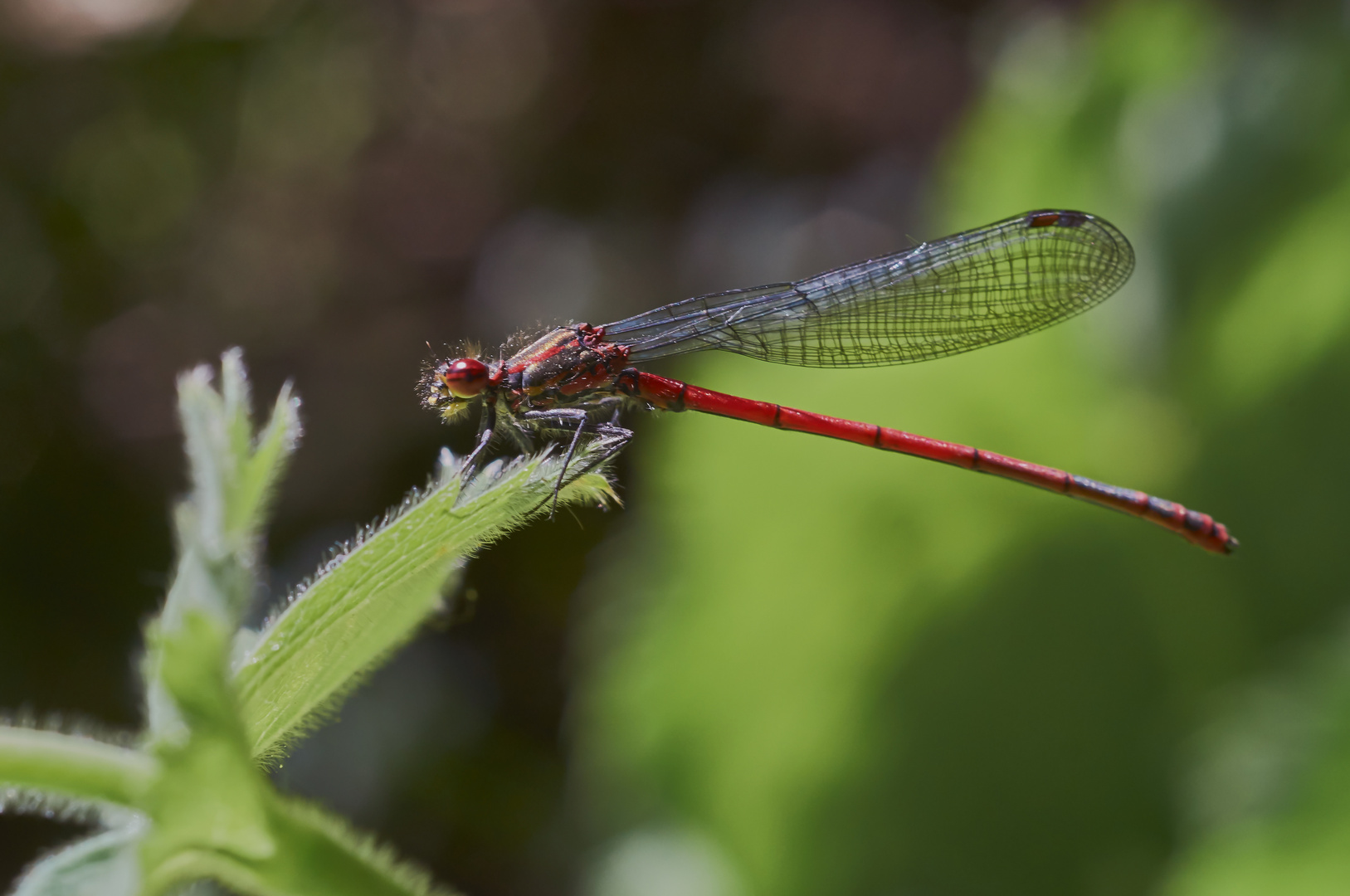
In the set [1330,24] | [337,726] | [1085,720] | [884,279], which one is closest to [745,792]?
[1085,720]

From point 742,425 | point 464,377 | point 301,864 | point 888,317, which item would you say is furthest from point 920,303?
point 301,864

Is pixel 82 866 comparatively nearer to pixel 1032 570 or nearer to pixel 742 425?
pixel 742 425

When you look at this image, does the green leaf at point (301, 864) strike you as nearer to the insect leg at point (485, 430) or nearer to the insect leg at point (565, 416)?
the insect leg at point (485, 430)

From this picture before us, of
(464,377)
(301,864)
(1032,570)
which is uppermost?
(464,377)

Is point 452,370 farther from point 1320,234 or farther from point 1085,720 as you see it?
point 1320,234

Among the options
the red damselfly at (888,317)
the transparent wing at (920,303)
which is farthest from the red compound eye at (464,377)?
the transparent wing at (920,303)

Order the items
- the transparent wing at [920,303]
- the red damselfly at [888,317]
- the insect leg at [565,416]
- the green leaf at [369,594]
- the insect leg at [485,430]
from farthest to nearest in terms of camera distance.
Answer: the transparent wing at [920,303]
the red damselfly at [888,317]
the insect leg at [565,416]
the insect leg at [485,430]
the green leaf at [369,594]

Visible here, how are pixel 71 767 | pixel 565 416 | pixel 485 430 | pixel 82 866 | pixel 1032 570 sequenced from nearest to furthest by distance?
pixel 71 767, pixel 82 866, pixel 485 430, pixel 565 416, pixel 1032 570
